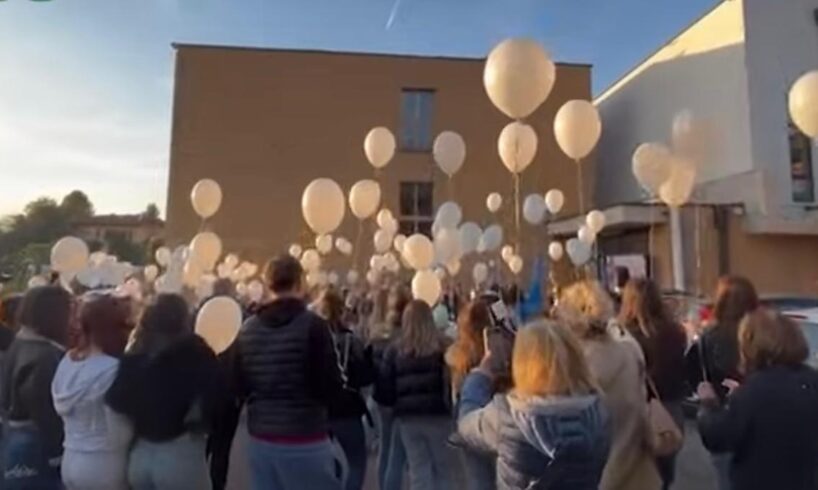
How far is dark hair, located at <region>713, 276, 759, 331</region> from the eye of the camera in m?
4.14

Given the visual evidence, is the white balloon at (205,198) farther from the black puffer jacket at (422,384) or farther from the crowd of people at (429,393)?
the black puffer jacket at (422,384)

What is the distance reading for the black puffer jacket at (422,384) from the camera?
4469mm

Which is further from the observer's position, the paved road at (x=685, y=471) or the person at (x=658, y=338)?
the paved road at (x=685, y=471)

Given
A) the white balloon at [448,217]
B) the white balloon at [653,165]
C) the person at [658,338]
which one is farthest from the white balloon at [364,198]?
the person at [658,338]

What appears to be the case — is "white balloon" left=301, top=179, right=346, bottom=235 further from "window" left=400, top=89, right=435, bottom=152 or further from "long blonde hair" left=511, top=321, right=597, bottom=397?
"window" left=400, top=89, right=435, bottom=152

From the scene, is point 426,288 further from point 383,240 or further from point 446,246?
point 383,240

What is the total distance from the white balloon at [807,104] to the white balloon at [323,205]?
3.93 meters

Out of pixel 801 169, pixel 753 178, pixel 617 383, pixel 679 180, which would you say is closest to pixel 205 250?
pixel 679 180

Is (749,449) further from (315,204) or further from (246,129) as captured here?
(246,129)

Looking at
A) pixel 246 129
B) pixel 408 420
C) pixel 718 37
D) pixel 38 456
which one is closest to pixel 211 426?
pixel 38 456

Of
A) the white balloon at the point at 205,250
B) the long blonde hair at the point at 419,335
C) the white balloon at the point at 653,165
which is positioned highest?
the white balloon at the point at 653,165

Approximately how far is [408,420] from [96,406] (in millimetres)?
1954

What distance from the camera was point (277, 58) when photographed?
94.6ft

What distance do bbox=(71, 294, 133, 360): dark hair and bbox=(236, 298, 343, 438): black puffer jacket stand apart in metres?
0.58
